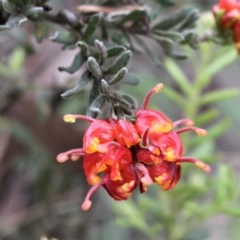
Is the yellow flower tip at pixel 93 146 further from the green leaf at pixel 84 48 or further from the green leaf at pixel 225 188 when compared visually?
the green leaf at pixel 225 188

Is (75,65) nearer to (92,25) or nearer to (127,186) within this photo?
(92,25)

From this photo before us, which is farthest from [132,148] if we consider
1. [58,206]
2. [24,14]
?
[58,206]

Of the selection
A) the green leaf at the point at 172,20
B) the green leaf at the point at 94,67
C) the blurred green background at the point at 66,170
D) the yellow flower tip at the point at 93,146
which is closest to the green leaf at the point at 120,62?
the green leaf at the point at 94,67

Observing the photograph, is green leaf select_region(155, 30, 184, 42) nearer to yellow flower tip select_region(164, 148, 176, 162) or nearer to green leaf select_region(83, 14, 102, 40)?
green leaf select_region(83, 14, 102, 40)

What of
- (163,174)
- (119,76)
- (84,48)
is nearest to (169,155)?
(163,174)

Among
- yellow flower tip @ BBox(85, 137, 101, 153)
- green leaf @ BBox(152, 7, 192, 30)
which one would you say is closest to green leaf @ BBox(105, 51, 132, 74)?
yellow flower tip @ BBox(85, 137, 101, 153)

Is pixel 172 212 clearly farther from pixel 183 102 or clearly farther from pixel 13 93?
pixel 13 93

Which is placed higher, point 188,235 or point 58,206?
point 188,235
